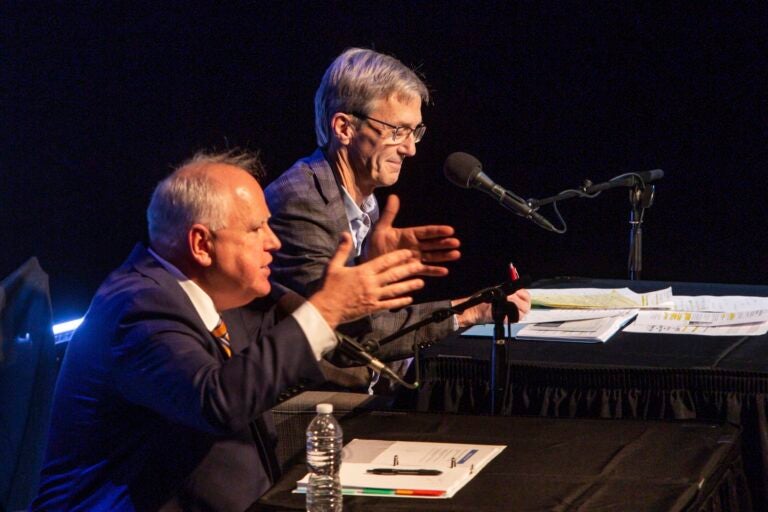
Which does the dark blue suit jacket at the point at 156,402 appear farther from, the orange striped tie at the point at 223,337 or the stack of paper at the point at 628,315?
the stack of paper at the point at 628,315

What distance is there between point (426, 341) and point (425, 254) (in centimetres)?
64

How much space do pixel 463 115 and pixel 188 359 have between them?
342cm

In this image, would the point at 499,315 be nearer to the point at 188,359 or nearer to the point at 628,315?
the point at 188,359

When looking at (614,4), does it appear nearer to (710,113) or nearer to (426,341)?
(710,113)

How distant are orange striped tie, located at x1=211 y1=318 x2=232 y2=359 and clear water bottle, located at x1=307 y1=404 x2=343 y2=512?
353 mm

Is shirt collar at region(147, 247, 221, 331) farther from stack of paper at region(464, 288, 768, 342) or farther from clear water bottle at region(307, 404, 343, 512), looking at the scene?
stack of paper at region(464, 288, 768, 342)

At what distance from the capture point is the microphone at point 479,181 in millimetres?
2891

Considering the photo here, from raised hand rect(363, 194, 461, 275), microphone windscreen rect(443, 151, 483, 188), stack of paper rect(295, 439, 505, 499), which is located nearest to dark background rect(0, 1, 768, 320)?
microphone windscreen rect(443, 151, 483, 188)

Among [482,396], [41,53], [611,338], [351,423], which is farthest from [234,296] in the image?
[41,53]

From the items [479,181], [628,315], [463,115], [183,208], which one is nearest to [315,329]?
[183,208]

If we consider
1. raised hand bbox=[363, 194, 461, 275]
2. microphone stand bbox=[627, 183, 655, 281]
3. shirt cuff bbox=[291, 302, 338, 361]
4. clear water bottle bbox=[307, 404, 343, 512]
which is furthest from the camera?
microphone stand bbox=[627, 183, 655, 281]

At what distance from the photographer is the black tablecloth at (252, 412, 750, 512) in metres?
1.71

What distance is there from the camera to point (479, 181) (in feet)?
9.79

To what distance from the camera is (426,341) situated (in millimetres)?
3043
